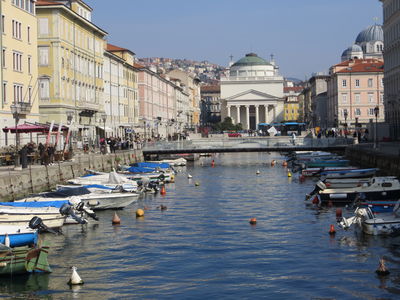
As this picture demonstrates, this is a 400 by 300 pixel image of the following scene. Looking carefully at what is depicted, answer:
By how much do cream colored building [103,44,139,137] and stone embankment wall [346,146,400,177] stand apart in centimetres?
2784

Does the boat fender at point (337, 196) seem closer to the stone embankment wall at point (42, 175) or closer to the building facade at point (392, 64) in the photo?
the stone embankment wall at point (42, 175)

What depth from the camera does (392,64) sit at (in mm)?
83938

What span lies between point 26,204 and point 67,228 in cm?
186

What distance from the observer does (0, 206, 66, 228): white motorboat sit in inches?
1089

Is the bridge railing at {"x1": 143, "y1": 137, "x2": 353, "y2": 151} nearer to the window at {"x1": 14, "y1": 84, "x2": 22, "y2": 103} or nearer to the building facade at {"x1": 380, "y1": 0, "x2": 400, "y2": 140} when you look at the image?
the building facade at {"x1": 380, "y1": 0, "x2": 400, "y2": 140}

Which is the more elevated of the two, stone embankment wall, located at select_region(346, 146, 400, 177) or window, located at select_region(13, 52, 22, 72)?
window, located at select_region(13, 52, 22, 72)

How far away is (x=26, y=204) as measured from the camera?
99.2ft

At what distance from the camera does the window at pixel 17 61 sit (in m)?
56.2

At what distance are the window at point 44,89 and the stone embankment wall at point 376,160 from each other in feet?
87.4

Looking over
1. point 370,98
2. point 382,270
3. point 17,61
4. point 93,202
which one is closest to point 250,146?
point 17,61

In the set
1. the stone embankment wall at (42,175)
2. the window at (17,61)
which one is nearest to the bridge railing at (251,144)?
the stone embankment wall at (42,175)

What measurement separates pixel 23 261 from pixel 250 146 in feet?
183

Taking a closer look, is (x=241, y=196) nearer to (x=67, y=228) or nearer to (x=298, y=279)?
(x=67, y=228)

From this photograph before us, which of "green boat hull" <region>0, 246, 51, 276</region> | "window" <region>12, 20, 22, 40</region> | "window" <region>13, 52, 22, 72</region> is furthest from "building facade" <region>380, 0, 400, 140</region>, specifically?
→ "green boat hull" <region>0, 246, 51, 276</region>
